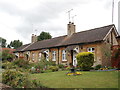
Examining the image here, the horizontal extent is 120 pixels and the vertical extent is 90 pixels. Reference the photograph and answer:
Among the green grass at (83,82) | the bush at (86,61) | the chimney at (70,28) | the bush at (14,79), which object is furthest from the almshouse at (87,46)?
the bush at (14,79)

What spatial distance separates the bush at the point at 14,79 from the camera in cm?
752

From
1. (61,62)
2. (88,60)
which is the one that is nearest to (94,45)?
(88,60)

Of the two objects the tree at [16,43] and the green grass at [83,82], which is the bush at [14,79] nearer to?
the green grass at [83,82]

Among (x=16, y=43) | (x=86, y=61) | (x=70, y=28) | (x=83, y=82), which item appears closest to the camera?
(x=83, y=82)

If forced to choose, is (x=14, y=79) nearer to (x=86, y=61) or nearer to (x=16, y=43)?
(x=86, y=61)

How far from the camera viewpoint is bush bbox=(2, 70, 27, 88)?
7516mm

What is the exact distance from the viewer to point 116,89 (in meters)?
6.39

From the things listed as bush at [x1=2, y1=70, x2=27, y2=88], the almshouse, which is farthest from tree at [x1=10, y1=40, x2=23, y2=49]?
bush at [x1=2, y1=70, x2=27, y2=88]

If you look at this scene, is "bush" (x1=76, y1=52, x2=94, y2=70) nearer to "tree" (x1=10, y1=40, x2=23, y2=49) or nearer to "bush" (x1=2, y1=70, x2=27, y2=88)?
"bush" (x1=2, y1=70, x2=27, y2=88)

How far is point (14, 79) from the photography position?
26.7 feet

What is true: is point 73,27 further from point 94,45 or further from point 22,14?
point 22,14

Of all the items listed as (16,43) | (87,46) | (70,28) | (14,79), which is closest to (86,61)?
(87,46)

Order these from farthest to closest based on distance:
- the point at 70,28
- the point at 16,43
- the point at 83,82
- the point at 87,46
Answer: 1. the point at 16,43
2. the point at 70,28
3. the point at 87,46
4. the point at 83,82

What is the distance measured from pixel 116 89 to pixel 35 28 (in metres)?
33.8
